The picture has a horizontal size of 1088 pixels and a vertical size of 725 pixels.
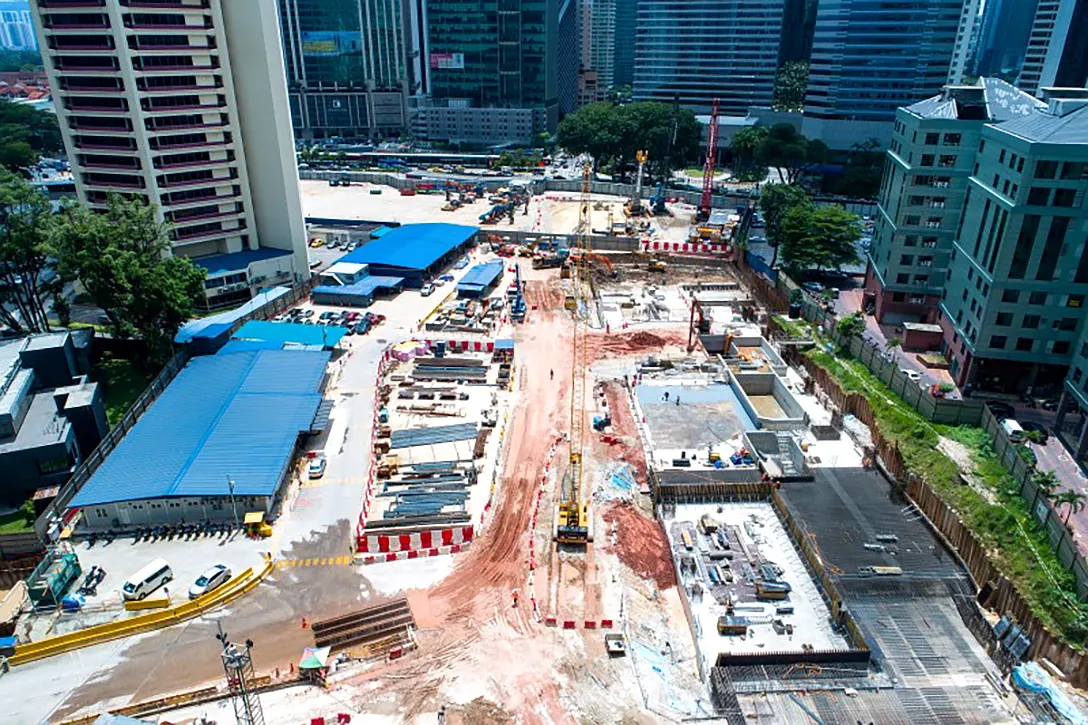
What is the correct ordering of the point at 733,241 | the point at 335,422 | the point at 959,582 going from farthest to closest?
the point at 733,241 → the point at 335,422 → the point at 959,582

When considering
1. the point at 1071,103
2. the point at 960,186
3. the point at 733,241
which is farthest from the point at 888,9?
the point at 1071,103

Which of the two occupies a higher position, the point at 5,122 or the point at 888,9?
the point at 888,9

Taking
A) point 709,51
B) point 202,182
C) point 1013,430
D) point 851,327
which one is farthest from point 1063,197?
point 709,51

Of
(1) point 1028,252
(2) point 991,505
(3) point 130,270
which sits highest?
(1) point 1028,252

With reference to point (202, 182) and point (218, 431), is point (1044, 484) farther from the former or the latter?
point (202, 182)

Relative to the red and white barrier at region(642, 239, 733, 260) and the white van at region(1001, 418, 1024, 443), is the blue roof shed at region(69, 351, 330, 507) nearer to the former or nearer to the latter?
the white van at region(1001, 418, 1024, 443)

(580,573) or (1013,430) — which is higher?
(1013,430)

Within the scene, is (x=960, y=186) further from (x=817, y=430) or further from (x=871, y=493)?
(x=871, y=493)
